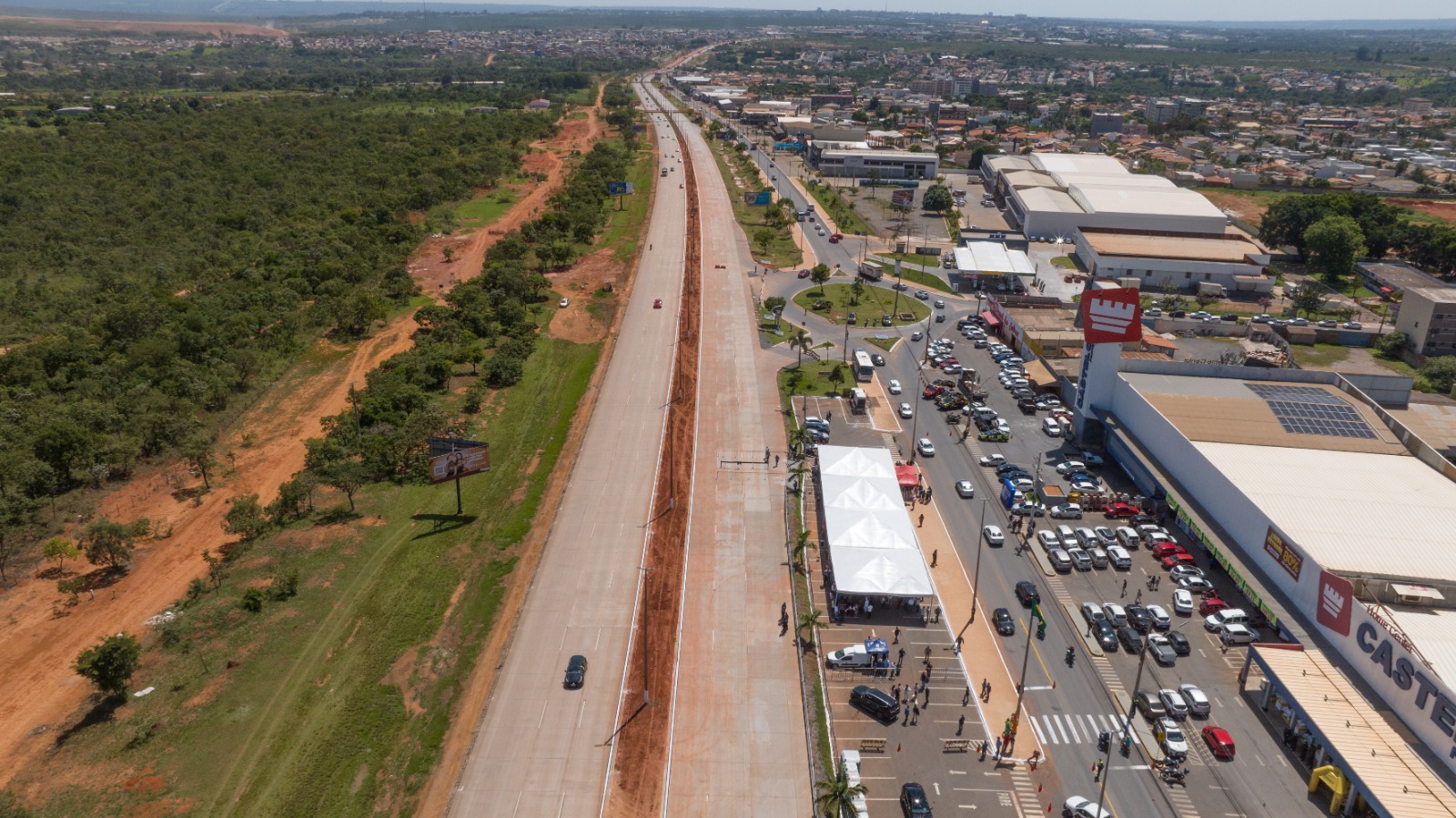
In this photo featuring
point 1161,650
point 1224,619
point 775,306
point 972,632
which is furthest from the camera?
point 775,306

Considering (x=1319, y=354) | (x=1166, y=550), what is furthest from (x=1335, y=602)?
(x=1319, y=354)

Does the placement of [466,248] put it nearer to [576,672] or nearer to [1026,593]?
[576,672]

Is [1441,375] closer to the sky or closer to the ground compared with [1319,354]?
closer to the sky

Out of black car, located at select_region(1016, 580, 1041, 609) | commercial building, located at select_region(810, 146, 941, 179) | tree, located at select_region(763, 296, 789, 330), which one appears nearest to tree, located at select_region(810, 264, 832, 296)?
tree, located at select_region(763, 296, 789, 330)

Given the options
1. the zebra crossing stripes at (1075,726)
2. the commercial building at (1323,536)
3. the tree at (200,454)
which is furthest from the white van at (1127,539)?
the tree at (200,454)

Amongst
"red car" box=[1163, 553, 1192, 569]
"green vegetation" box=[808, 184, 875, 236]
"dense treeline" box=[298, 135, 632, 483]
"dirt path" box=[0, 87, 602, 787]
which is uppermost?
"green vegetation" box=[808, 184, 875, 236]

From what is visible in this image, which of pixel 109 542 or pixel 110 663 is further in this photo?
pixel 109 542

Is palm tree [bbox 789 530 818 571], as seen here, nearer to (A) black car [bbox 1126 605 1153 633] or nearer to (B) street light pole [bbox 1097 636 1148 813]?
(A) black car [bbox 1126 605 1153 633]
